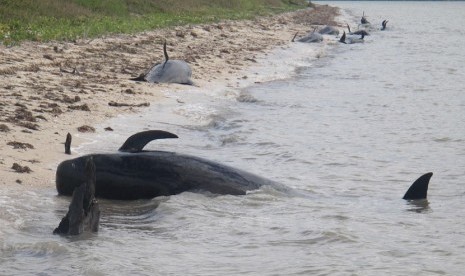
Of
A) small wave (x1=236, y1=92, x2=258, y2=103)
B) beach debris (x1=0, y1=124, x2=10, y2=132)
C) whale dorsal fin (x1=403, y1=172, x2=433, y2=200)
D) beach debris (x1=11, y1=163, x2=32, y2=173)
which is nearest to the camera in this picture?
beach debris (x1=11, y1=163, x2=32, y2=173)

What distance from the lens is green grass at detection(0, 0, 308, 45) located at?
22.9 m

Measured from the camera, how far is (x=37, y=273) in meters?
6.64

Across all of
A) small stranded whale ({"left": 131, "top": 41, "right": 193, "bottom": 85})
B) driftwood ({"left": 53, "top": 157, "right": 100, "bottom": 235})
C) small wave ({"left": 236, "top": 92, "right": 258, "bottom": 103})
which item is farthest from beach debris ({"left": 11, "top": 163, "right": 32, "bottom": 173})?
small wave ({"left": 236, "top": 92, "right": 258, "bottom": 103})

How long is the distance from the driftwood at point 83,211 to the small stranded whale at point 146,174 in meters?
1.26

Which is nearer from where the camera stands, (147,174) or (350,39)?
(147,174)

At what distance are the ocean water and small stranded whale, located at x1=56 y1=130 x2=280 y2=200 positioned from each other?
12 cm

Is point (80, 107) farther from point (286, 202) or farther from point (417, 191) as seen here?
point (417, 191)

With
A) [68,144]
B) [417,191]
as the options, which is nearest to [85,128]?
[68,144]

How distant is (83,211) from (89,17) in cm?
2267

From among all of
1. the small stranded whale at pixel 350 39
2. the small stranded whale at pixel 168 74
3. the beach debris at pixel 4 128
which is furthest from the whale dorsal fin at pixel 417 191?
the small stranded whale at pixel 350 39

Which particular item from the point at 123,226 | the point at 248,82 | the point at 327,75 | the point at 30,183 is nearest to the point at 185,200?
the point at 123,226

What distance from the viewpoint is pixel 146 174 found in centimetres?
905

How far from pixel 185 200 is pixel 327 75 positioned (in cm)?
1713

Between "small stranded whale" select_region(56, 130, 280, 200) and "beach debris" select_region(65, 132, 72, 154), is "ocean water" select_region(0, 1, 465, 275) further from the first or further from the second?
"beach debris" select_region(65, 132, 72, 154)
